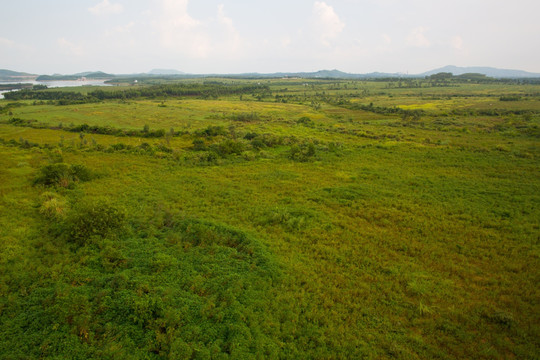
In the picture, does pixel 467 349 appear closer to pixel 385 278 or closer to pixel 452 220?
pixel 385 278

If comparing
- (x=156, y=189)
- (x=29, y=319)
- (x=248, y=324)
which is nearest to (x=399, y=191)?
(x=248, y=324)

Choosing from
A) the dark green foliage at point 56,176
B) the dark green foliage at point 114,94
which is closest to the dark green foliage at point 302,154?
the dark green foliage at point 56,176

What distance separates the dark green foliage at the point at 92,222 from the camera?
16.8 m

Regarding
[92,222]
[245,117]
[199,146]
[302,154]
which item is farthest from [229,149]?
[245,117]

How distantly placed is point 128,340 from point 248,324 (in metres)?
4.64

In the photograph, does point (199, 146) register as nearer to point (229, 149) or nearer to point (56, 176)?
point (229, 149)

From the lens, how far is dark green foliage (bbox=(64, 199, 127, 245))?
16.8m

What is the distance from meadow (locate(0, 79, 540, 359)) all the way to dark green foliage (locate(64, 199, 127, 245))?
89 millimetres

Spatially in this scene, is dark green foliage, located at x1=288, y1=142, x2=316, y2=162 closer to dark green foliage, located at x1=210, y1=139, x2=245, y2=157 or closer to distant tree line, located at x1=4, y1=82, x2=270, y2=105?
dark green foliage, located at x1=210, y1=139, x2=245, y2=157

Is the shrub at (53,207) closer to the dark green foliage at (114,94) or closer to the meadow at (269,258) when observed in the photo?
the meadow at (269,258)

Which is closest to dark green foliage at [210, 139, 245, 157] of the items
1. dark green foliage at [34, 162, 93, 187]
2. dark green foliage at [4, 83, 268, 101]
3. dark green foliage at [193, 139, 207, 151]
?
dark green foliage at [193, 139, 207, 151]

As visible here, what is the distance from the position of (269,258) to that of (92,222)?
11469mm

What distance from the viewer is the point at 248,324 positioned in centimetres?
1143

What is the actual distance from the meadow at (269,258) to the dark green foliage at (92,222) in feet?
0.29
